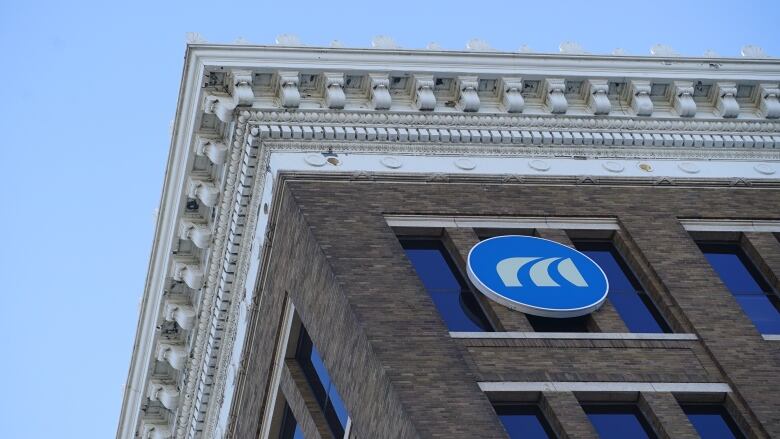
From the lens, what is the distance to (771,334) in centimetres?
3759

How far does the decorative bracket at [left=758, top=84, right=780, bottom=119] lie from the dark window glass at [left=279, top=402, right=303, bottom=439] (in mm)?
12041

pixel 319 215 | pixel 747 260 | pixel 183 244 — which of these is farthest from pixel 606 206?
pixel 183 244

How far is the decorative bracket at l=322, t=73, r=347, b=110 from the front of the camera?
41.7m

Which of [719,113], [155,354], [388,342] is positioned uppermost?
[719,113]

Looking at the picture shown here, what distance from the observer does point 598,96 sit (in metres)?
43.0

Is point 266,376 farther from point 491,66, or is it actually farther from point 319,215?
point 491,66

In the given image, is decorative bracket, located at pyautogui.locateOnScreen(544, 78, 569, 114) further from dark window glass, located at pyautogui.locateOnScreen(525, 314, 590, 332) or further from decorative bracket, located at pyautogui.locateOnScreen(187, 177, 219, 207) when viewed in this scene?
decorative bracket, located at pyautogui.locateOnScreen(187, 177, 219, 207)

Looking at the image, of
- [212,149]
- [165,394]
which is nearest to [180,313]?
[165,394]

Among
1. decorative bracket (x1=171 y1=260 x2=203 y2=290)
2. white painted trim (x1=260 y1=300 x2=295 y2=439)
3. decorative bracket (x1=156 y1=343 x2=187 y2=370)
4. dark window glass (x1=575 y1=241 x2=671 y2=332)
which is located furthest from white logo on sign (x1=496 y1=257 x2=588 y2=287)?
decorative bracket (x1=156 y1=343 x2=187 y2=370)

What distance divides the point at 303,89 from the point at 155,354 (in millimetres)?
7497

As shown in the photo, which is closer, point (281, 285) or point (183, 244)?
point (281, 285)

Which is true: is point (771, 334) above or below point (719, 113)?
below

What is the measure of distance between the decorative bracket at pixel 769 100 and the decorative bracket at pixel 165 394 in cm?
1429

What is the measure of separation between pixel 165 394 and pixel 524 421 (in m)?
12.9
